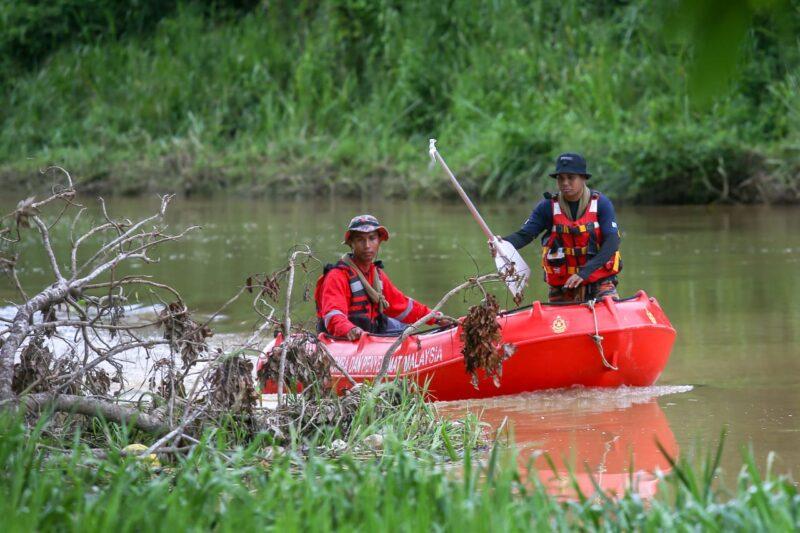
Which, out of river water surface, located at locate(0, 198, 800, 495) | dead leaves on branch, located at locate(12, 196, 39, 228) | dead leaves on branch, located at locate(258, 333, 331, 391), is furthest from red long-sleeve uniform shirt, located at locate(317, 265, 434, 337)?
dead leaves on branch, located at locate(12, 196, 39, 228)

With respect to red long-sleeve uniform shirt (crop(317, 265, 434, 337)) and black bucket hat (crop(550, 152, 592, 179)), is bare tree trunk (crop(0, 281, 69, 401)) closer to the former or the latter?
red long-sleeve uniform shirt (crop(317, 265, 434, 337))

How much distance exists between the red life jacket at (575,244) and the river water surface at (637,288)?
45cm

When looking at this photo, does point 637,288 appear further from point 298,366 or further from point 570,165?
point 298,366

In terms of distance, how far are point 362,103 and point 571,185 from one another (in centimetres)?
1996

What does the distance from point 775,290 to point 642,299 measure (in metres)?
4.26

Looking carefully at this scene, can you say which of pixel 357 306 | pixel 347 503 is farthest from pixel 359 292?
pixel 347 503

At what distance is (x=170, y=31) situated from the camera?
31844 millimetres

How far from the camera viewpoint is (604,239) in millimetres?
7996

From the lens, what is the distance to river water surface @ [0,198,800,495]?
6441 millimetres

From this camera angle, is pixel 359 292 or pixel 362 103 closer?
pixel 359 292

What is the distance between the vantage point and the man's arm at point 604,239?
309 inches

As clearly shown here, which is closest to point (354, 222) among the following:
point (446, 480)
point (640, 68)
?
point (446, 480)

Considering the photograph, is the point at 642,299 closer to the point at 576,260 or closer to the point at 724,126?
the point at 576,260

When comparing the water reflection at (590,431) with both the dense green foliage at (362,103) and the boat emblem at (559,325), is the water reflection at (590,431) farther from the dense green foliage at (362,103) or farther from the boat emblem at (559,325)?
the dense green foliage at (362,103)
